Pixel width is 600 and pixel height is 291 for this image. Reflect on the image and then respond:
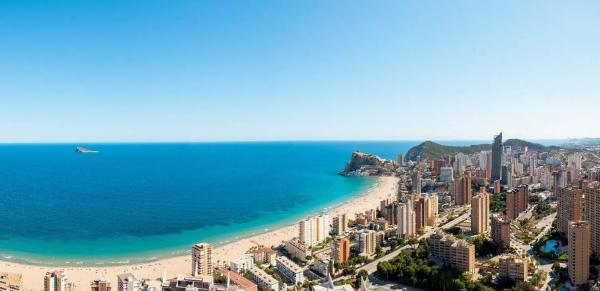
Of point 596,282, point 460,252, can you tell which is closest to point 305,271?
point 460,252

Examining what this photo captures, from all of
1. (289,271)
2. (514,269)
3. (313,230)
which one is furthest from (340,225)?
(514,269)

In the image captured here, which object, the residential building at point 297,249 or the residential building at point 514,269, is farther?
the residential building at point 297,249

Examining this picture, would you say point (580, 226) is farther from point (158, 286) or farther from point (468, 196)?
point (468, 196)

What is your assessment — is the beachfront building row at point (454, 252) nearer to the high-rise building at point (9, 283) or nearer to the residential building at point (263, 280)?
the residential building at point (263, 280)

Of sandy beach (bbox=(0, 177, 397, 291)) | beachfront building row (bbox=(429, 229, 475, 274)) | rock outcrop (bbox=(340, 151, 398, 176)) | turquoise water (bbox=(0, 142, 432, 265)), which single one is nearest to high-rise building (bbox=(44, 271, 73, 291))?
sandy beach (bbox=(0, 177, 397, 291))

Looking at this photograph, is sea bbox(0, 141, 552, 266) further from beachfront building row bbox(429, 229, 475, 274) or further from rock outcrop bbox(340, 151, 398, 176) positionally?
beachfront building row bbox(429, 229, 475, 274)

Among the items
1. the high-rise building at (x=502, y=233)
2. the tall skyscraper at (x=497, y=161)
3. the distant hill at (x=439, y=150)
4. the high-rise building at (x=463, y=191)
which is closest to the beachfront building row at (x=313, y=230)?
the high-rise building at (x=502, y=233)

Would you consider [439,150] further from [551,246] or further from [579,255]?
[579,255]
